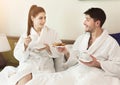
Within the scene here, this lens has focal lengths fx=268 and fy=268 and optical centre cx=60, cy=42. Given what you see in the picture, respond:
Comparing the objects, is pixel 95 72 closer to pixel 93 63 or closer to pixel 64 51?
pixel 93 63

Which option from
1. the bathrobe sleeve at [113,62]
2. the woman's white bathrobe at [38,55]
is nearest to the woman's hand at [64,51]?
the woman's white bathrobe at [38,55]

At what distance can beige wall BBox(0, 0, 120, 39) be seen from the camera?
2.64 m

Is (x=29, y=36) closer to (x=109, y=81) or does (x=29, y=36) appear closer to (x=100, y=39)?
(x=100, y=39)

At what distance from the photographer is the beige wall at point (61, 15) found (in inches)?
104

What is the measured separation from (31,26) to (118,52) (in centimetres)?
90

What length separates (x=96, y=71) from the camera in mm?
2203

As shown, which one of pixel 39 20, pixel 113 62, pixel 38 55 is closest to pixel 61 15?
pixel 39 20

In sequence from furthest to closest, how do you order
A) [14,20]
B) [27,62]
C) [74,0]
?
1. [14,20]
2. [74,0]
3. [27,62]

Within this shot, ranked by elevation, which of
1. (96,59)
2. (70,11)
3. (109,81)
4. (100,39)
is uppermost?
(70,11)

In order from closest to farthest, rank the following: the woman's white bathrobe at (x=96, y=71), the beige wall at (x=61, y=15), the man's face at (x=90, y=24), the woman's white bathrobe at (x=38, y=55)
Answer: the woman's white bathrobe at (x=96, y=71) < the man's face at (x=90, y=24) < the woman's white bathrobe at (x=38, y=55) < the beige wall at (x=61, y=15)

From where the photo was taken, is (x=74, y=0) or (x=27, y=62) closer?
(x=27, y=62)

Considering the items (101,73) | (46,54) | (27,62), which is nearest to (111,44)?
(101,73)

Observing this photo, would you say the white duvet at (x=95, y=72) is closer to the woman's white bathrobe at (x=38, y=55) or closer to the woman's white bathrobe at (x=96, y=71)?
the woman's white bathrobe at (x=96, y=71)

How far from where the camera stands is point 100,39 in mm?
2299
